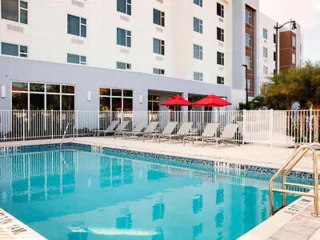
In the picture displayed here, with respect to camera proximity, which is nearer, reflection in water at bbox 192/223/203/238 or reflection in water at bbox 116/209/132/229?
reflection in water at bbox 192/223/203/238

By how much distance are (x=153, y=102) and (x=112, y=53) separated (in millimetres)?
6228

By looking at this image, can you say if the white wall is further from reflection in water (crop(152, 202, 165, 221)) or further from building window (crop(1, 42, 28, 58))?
reflection in water (crop(152, 202, 165, 221))

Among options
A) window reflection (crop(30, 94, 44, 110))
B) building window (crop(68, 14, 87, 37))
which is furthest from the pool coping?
building window (crop(68, 14, 87, 37))

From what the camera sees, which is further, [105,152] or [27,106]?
[27,106]

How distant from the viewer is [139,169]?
1028 centimetres

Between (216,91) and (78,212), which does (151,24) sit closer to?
(216,91)

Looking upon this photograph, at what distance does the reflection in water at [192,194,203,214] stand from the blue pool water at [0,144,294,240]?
0.02m

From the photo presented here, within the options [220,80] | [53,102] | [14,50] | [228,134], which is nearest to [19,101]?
[53,102]

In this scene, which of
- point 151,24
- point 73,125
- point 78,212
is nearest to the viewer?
point 78,212

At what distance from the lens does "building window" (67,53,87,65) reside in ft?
61.7

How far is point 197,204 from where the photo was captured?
21.5 feet

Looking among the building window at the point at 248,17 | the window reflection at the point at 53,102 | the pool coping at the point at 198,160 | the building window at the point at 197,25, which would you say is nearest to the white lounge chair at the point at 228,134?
the pool coping at the point at 198,160

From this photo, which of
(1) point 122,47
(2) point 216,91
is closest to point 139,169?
(1) point 122,47

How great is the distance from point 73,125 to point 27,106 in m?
2.65
